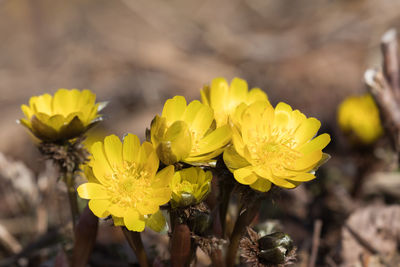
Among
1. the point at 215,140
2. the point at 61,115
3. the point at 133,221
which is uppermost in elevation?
the point at 61,115

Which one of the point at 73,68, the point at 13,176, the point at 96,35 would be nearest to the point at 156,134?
the point at 13,176

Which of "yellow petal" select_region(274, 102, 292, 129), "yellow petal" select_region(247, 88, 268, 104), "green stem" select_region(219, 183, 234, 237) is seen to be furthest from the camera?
"yellow petal" select_region(247, 88, 268, 104)

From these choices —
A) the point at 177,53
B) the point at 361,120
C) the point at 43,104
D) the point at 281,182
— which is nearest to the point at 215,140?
the point at 281,182

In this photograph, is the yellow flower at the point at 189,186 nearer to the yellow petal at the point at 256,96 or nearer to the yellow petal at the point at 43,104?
the yellow petal at the point at 256,96

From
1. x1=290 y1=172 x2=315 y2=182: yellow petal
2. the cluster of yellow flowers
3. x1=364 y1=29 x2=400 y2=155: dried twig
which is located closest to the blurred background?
x1=364 y1=29 x2=400 y2=155: dried twig

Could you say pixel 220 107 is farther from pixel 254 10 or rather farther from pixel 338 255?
pixel 254 10

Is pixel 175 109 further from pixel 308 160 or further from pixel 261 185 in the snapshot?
pixel 308 160

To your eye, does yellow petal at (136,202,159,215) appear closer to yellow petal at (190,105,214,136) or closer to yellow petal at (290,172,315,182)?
yellow petal at (190,105,214,136)

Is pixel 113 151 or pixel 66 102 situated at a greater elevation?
pixel 66 102
